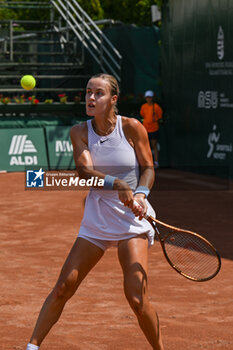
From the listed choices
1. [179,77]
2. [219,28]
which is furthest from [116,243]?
[179,77]

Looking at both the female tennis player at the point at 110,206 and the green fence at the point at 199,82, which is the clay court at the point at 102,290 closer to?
the female tennis player at the point at 110,206

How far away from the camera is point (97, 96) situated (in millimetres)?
4422

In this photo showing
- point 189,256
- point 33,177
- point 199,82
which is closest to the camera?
point 189,256

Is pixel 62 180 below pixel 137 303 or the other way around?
the other way around

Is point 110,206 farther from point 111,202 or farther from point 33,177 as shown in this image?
point 33,177

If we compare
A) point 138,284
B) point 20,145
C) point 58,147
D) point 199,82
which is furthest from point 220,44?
point 138,284

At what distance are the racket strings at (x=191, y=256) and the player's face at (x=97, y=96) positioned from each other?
93 centimetres

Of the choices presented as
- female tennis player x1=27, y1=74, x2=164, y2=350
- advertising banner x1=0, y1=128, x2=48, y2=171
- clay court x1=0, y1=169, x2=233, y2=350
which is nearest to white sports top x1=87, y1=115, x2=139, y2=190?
female tennis player x1=27, y1=74, x2=164, y2=350

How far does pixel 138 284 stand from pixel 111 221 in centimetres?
44

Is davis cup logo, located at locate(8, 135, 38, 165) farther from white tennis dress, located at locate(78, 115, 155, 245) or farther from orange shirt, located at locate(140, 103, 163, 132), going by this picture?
white tennis dress, located at locate(78, 115, 155, 245)

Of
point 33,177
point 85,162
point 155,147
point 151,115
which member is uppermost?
point 85,162

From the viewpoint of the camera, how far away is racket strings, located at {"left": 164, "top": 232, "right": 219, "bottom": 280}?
4547 mm

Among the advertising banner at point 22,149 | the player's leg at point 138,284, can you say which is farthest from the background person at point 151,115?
the player's leg at point 138,284

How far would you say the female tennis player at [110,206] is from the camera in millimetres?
4297
